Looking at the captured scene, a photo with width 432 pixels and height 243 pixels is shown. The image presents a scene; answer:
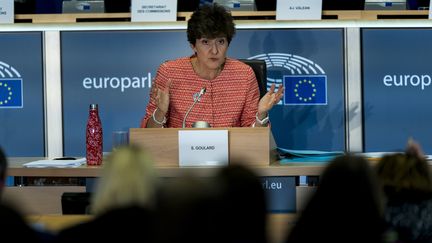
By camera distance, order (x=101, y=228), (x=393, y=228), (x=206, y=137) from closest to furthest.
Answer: (x=101, y=228)
(x=393, y=228)
(x=206, y=137)

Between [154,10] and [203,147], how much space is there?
2.42m

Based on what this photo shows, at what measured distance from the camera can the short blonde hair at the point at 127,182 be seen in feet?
4.93

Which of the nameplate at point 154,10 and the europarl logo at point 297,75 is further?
the europarl logo at point 297,75

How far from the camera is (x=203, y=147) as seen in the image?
141 inches

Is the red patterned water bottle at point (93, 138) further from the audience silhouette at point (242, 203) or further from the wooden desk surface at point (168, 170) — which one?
the audience silhouette at point (242, 203)

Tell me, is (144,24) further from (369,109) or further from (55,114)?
(369,109)

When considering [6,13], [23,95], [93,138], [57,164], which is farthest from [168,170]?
[6,13]

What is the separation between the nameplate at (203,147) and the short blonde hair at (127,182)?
6.54ft

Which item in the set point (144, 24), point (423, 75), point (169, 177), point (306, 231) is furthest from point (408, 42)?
point (306, 231)

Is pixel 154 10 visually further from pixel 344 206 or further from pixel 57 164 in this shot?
pixel 344 206

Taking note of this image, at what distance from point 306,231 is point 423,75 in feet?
15.3

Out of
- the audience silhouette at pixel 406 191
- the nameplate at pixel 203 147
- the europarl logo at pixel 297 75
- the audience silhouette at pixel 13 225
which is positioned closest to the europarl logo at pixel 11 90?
the europarl logo at pixel 297 75

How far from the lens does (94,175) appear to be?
12.1ft

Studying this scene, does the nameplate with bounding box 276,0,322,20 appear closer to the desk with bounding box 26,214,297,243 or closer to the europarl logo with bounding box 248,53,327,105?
the europarl logo with bounding box 248,53,327,105
